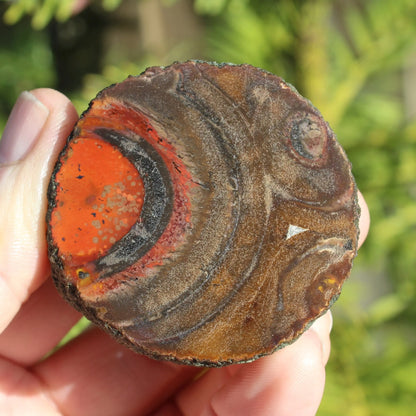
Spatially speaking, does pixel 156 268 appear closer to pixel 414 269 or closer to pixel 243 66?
pixel 243 66

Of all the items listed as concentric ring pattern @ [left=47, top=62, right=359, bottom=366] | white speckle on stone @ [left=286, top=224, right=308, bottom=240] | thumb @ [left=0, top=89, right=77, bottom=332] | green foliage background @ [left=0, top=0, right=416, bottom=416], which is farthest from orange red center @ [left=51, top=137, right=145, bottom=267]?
green foliage background @ [left=0, top=0, right=416, bottom=416]

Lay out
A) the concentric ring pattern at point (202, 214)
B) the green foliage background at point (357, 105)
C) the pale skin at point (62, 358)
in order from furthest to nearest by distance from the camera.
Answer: the green foliage background at point (357, 105)
the pale skin at point (62, 358)
the concentric ring pattern at point (202, 214)

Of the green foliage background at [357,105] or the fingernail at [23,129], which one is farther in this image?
the green foliage background at [357,105]

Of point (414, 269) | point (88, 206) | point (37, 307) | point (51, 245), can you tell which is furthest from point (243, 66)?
point (414, 269)

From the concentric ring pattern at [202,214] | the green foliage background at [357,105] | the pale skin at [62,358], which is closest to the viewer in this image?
the concentric ring pattern at [202,214]

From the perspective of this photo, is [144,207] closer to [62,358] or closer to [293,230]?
[293,230]

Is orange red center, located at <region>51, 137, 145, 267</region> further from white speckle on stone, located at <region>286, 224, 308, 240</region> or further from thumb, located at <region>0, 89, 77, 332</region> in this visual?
white speckle on stone, located at <region>286, 224, 308, 240</region>

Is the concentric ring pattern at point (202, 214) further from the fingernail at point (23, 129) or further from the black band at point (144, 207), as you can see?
the fingernail at point (23, 129)

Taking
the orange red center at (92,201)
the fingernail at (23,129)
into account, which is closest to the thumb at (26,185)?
the fingernail at (23,129)
